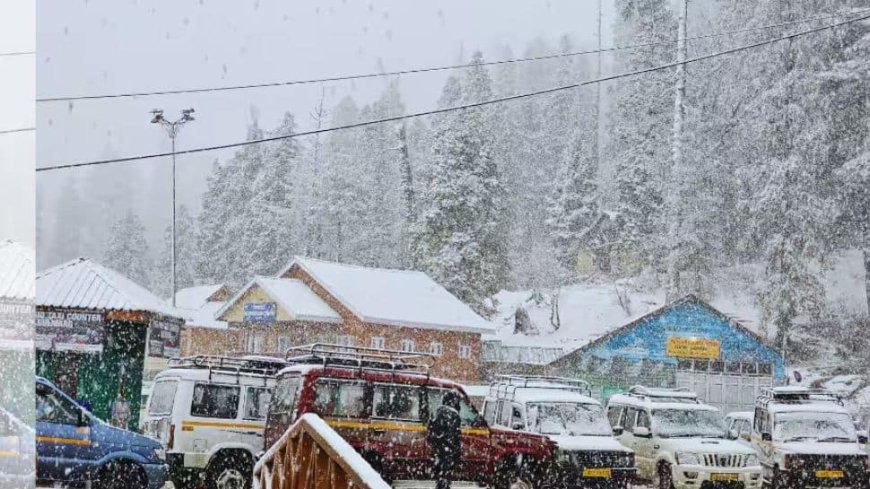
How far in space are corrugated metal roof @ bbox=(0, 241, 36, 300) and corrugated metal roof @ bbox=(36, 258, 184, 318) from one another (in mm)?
377

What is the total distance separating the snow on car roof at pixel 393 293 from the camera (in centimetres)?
624

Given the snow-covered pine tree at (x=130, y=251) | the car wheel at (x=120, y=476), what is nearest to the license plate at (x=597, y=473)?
the car wheel at (x=120, y=476)

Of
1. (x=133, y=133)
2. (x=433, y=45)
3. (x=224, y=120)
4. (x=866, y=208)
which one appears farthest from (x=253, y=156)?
(x=866, y=208)

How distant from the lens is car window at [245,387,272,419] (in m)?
6.83

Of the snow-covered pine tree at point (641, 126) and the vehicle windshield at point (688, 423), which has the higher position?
the snow-covered pine tree at point (641, 126)

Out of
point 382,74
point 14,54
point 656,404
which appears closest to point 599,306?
point 656,404

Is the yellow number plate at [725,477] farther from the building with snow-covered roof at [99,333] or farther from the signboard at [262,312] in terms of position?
the building with snow-covered roof at [99,333]

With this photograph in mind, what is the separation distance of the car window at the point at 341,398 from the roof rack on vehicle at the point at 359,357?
0.38 feet

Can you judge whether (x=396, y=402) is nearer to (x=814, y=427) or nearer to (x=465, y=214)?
(x=465, y=214)

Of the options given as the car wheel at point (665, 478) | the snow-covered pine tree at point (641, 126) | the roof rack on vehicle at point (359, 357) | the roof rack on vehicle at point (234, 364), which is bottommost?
the car wheel at point (665, 478)

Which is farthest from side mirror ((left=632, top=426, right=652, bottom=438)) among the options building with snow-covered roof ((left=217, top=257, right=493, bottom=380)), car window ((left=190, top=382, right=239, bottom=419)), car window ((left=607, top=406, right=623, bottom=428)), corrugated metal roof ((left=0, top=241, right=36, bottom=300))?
corrugated metal roof ((left=0, top=241, right=36, bottom=300))

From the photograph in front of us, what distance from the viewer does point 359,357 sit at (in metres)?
6.48

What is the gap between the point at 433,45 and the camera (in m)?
6.64

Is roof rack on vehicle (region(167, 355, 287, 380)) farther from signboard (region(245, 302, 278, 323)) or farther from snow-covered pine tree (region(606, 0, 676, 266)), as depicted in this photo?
snow-covered pine tree (region(606, 0, 676, 266))
